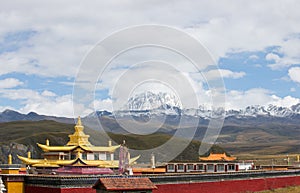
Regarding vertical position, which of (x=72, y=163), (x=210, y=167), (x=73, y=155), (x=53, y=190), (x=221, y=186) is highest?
(x=73, y=155)

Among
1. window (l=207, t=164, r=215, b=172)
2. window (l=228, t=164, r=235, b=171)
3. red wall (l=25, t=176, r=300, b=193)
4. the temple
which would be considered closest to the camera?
red wall (l=25, t=176, r=300, b=193)

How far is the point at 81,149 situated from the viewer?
164ft

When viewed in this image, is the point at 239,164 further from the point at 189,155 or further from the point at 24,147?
the point at 189,155

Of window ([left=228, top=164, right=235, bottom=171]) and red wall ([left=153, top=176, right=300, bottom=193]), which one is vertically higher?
A: window ([left=228, top=164, right=235, bottom=171])

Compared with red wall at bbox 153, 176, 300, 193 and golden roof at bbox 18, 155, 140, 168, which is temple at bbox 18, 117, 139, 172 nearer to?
golden roof at bbox 18, 155, 140, 168

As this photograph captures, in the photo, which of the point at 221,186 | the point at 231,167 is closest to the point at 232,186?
the point at 221,186

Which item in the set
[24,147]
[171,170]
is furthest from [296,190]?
[24,147]

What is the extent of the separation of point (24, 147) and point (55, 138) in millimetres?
17259

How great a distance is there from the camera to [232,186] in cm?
4781

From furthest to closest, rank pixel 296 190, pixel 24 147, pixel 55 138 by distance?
pixel 55 138
pixel 24 147
pixel 296 190

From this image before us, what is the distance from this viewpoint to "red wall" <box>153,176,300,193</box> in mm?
41406

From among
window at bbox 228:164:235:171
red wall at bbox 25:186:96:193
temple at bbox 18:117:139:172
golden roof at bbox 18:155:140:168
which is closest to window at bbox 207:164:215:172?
window at bbox 228:164:235:171

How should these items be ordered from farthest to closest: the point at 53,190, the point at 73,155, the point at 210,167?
the point at 210,167
the point at 73,155
the point at 53,190

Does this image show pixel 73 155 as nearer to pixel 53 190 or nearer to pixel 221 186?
pixel 53 190
